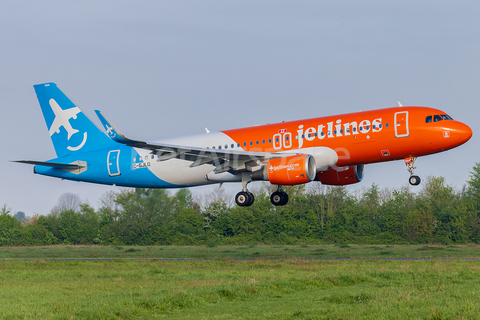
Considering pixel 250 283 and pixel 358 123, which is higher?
pixel 358 123

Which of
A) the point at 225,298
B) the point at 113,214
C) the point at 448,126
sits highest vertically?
the point at 448,126

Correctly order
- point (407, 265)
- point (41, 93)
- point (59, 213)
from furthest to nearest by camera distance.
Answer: point (59, 213) < point (41, 93) < point (407, 265)

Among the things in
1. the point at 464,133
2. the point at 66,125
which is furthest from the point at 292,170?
the point at 66,125

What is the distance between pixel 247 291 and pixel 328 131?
14382 millimetres

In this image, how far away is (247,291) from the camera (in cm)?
2122

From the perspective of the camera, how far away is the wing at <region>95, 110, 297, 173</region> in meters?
32.1

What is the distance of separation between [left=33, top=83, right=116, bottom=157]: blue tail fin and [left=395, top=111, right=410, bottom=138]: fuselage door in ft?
72.4

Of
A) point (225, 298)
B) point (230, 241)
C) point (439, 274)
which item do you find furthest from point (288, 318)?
point (230, 241)

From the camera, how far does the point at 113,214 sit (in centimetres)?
6050

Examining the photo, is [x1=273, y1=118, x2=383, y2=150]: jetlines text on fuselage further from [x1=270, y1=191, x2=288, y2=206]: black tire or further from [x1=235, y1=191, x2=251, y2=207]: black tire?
[x1=270, y1=191, x2=288, y2=206]: black tire

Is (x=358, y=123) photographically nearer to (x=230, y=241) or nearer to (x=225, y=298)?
(x=225, y=298)

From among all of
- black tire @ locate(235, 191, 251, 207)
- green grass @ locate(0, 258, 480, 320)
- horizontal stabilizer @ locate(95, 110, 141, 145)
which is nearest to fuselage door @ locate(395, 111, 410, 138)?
green grass @ locate(0, 258, 480, 320)

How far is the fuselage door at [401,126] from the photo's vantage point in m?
30.9

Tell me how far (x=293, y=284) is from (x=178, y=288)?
5043 mm
